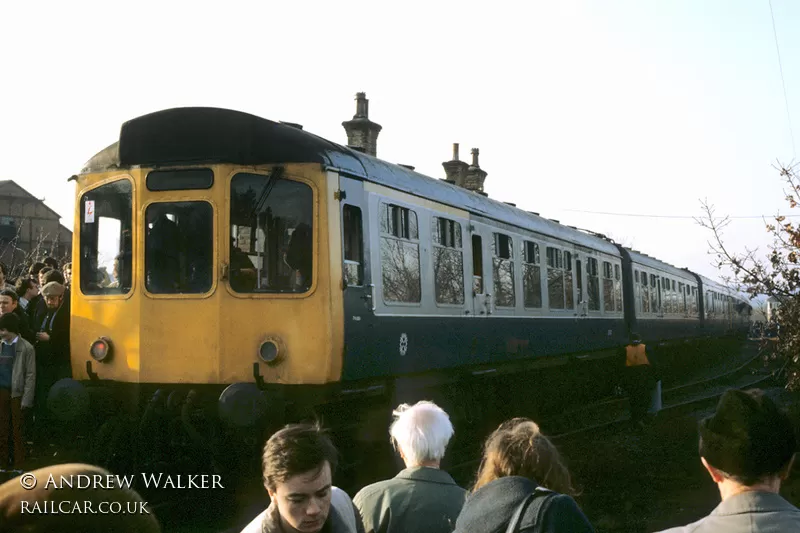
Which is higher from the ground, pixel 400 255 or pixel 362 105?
pixel 362 105

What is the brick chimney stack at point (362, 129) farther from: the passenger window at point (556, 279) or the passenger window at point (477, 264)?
the passenger window at point (477, 264)

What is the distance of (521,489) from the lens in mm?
2951

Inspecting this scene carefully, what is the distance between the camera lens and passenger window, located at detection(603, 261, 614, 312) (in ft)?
55.4

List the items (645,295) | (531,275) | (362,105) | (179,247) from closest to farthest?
(179,247) → (531,275) → (362,105) → (645,295)

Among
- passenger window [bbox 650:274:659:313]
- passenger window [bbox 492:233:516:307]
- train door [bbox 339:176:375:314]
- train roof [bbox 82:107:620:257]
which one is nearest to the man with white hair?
train door [bbox 339:176:375:314]

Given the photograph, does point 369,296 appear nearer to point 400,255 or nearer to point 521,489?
point 400,255

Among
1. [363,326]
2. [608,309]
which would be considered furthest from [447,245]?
[608,309]

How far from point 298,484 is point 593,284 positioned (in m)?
13.6

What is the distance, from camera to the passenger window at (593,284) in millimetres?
15734

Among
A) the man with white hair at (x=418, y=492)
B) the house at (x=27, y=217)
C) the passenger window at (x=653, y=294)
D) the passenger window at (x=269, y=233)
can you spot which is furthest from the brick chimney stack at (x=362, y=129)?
the house at (x=27, y=217)

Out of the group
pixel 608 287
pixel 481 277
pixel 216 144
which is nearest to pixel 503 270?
pixel 481 277

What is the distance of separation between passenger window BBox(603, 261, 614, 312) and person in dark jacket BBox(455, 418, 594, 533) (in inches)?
546

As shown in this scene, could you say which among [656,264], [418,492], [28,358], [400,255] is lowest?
[418,492]

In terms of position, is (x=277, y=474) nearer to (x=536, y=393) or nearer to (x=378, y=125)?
(x=536, y=393)
